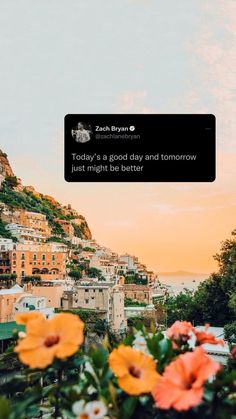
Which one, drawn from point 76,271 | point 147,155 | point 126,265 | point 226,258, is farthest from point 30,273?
point 147,155

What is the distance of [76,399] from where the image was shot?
1.66 ft

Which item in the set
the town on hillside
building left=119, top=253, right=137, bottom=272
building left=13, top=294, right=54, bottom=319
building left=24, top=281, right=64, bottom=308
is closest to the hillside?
the town on hillside

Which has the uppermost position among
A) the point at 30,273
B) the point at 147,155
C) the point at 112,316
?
the point at 147,155

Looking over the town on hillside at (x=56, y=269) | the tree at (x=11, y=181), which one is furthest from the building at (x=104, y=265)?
the tree at (x=11, y=181)

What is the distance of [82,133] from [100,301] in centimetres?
1985

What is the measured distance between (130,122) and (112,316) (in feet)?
66.5

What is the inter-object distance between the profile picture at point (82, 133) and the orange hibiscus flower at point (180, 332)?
0.48 metres

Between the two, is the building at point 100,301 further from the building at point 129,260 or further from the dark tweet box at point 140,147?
the dark tweet box at point 140,147

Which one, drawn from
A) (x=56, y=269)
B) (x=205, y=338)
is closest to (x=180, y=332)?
(x=205, y=338)

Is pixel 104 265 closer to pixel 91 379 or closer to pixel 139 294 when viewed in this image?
pixel 139 294

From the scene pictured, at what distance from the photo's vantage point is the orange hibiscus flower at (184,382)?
0.42 m

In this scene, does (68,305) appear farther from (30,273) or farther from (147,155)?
(147,155)

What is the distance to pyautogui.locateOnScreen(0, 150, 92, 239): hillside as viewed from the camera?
36.6 m

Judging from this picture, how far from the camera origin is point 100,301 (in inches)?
802
